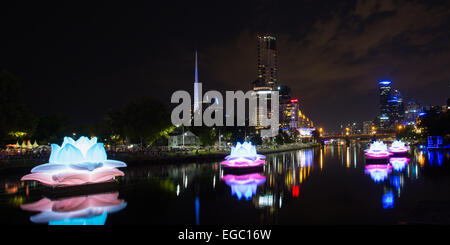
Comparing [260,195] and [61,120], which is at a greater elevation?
[61,120]

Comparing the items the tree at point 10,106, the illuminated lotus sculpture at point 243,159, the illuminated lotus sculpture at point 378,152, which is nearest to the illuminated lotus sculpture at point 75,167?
the illuminated lotus sculpture at point 243,159

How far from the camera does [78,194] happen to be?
46.8 feet

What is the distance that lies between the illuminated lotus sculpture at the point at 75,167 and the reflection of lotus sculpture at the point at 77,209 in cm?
135

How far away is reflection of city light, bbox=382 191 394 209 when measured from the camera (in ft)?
37.5

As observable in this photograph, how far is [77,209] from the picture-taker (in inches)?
438

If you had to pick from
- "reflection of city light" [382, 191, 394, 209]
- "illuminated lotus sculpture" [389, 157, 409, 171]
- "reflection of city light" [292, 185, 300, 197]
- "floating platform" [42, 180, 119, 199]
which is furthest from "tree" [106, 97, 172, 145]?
"reflection of city light" [382, 191, 394, 209]

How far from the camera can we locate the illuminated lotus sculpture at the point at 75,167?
47.1 feet

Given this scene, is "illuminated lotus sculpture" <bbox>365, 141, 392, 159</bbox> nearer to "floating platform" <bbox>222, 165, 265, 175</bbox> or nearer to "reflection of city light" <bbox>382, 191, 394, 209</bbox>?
"floating platform" <bbox>222, 165, 265, 175</bbox>

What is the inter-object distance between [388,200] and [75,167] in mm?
14559

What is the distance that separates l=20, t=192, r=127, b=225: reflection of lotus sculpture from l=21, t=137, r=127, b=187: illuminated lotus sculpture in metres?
1.35
